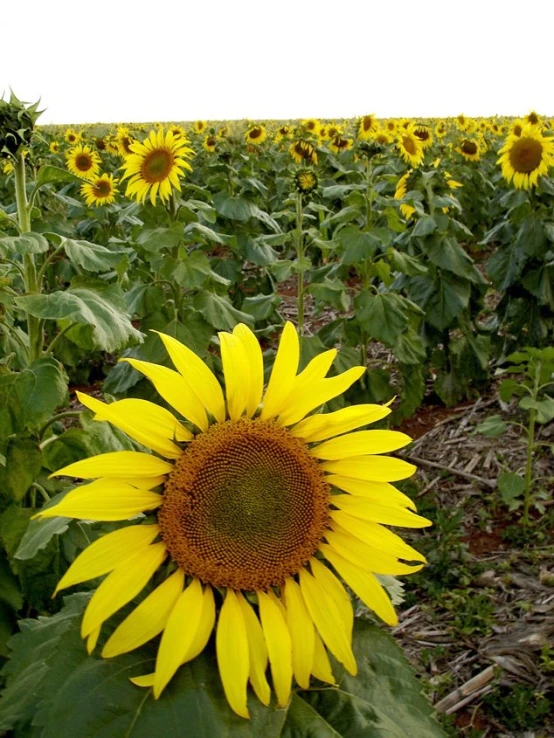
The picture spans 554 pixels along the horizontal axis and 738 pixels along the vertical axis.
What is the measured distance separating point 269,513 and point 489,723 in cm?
193

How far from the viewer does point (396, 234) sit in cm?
587

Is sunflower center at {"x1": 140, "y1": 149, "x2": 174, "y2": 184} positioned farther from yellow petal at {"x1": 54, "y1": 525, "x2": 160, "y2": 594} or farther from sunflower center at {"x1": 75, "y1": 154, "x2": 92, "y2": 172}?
sunflower center at {"x1": 75, "y1": 154, "x2": 92, "y2": 172}

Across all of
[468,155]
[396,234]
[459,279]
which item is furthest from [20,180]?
[468,155]

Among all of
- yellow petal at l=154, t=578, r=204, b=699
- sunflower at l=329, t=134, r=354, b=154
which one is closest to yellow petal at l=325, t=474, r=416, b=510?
yellow petal at l=154, t=578, r=204, b=699

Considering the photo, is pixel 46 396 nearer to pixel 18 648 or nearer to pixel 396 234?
pixel 18 648

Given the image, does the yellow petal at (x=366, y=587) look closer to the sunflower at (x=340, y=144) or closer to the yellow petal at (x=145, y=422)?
the yellow petal at (x=145, y=422)

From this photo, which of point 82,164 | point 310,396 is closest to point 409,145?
point 82,164

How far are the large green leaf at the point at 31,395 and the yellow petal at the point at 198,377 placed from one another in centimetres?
73

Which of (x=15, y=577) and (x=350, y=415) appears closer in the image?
(x=350, y=415)

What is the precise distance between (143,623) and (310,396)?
0.34 metres

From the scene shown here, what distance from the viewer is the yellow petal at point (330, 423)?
946 millimetres

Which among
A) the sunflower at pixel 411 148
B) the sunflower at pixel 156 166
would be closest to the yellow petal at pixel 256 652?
the sunflower at pixel 156 166

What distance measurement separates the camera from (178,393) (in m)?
0.91

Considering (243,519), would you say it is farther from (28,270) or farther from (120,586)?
(28,270)
